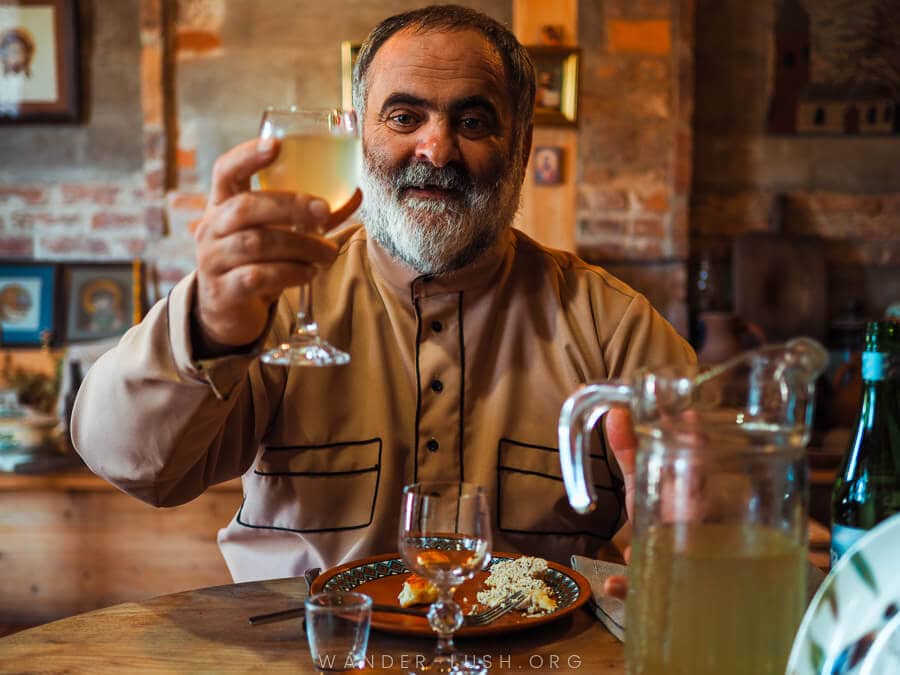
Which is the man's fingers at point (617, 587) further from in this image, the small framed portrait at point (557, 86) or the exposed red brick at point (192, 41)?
the exposed red brick at point (192, 41)

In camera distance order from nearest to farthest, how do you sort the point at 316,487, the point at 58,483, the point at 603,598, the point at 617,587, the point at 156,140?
the point at 617,587 < the point at 603,598 < the point at 316,487 < the point at 58,483 < the point at 156,140

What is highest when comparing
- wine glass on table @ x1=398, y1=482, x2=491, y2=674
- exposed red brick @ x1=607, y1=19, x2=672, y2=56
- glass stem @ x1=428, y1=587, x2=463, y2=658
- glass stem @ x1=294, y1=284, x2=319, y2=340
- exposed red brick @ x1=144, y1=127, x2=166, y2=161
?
exposed red brick @ x1=607, y1=19, x2=672, y2=56

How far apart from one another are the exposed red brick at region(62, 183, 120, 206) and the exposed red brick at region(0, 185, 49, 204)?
0.09 meters

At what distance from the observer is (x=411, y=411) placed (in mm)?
1407

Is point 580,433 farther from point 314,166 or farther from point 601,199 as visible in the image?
point 601,199

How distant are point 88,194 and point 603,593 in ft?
11.4

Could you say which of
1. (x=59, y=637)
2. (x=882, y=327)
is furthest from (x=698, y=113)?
(x=59, y=637)

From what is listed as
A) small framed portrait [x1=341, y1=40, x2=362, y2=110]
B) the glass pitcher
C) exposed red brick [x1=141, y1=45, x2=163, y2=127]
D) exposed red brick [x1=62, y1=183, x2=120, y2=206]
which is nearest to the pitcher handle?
the glass pitcher

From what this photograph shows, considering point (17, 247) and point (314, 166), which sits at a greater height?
point (314, 166)

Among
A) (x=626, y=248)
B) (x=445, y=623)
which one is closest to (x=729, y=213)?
(x=626, y=248)

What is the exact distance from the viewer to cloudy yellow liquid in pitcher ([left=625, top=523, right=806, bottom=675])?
618 mm

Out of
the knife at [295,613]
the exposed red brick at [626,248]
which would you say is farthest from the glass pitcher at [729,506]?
the exposed red brick at [626,248]

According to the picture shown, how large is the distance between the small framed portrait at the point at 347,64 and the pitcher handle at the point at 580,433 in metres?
3.10

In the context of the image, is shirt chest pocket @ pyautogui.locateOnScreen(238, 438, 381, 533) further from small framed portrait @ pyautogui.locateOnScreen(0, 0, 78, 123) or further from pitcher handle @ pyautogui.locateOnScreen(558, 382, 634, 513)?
small framed portrait @ pyautogui.locateOnScreen(0, 0, 78, 123)
